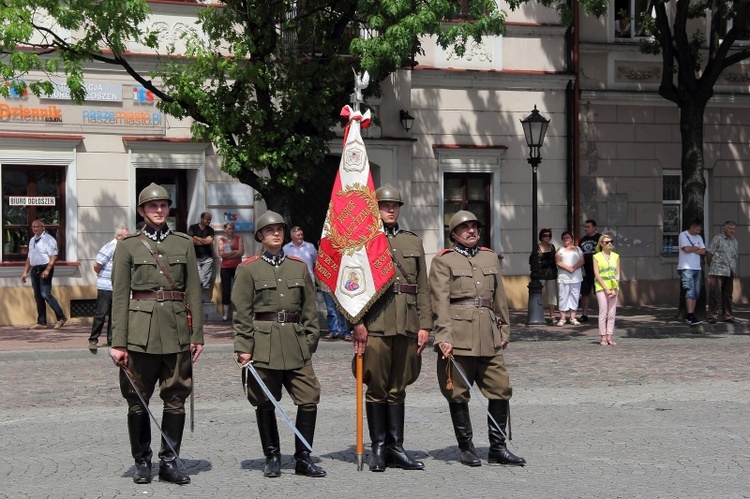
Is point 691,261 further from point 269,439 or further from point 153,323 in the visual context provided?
point 153,323

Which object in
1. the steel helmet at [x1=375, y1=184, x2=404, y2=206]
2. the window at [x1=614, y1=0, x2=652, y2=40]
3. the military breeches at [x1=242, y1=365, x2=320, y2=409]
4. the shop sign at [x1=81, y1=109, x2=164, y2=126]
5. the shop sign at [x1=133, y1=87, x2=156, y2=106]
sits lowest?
the military breeches at [x1=242, y1=365, x2=320, y2=409]

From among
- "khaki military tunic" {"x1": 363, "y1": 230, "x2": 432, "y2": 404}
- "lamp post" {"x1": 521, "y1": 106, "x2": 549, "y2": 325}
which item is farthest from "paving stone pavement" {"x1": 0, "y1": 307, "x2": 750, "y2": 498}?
"lamp post" {"x1": 521, "y1": 106, "x2": 549, "y2": 325}

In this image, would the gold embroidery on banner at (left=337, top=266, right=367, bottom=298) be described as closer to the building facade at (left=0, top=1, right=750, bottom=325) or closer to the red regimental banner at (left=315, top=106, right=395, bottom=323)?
the red regimental banner at (left=315, top=106, right=395, bottom=323)

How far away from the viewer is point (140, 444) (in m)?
8.51

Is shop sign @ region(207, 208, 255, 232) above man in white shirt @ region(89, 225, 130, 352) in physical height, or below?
above

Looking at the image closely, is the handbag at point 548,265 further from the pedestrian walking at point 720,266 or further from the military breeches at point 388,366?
the military breeches at point 388,366

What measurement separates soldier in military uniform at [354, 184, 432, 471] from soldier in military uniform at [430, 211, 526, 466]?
0.19 meters

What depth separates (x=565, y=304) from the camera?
21.7 metres

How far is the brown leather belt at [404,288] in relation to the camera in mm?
9062

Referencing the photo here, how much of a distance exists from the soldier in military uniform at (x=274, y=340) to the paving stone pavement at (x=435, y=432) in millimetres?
298

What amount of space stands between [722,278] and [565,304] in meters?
2.75

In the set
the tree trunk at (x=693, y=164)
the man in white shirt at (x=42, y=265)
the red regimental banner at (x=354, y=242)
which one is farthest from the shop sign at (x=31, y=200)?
the red regimental banner at (x=354, y=242)

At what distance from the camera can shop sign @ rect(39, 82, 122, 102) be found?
72.0 feet

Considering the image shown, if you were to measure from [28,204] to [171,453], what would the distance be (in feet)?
47.2
